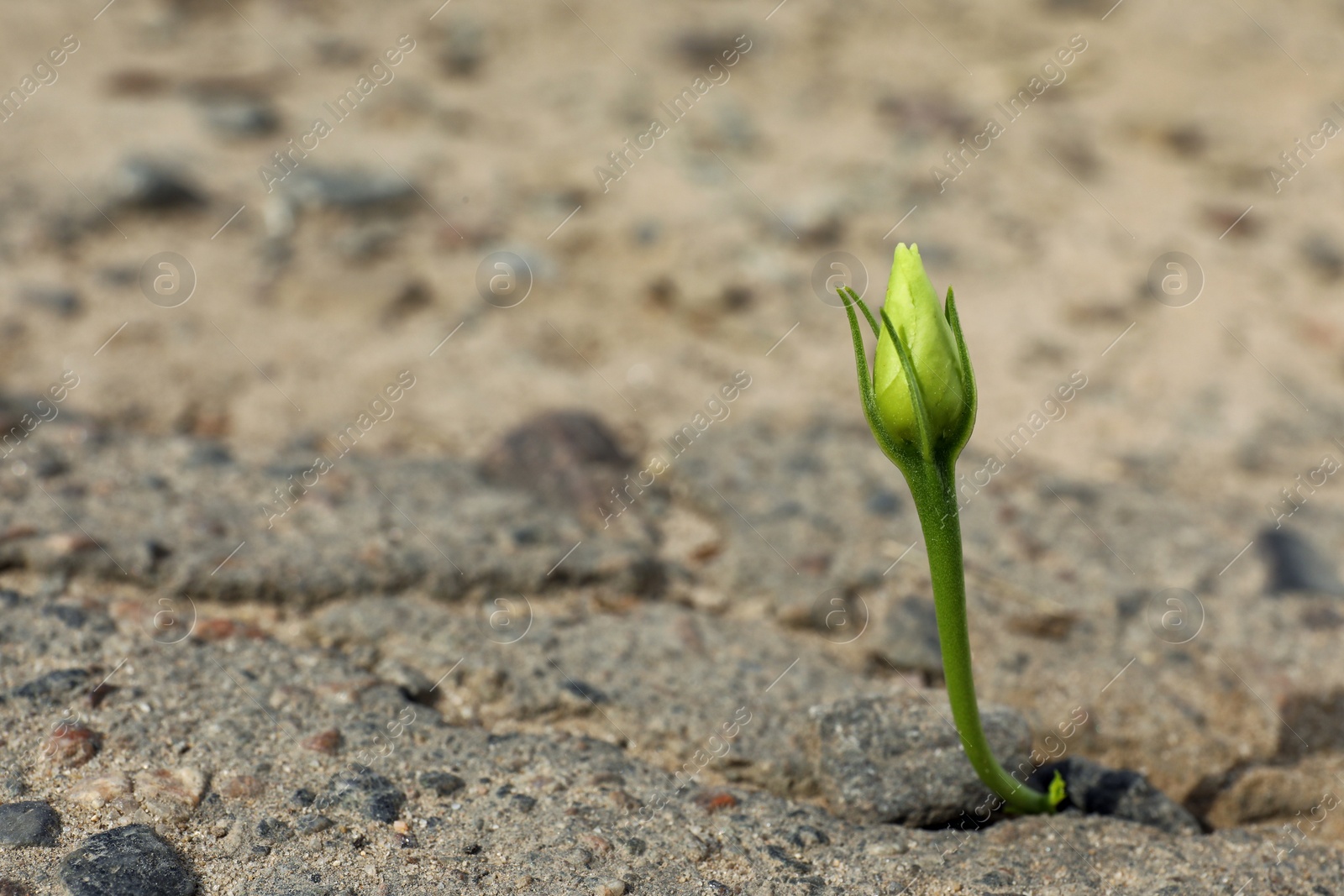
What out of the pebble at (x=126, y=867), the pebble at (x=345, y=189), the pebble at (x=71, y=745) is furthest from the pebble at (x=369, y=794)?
the pebble at (x=345, y=189)

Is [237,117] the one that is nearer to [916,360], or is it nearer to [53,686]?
[53,686]

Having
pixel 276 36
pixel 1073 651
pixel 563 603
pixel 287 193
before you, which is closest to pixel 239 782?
pixel 563 603

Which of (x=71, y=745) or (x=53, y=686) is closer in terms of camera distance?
(x=71, y=745)

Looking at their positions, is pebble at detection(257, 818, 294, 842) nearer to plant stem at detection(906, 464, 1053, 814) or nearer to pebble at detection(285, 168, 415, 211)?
plant stem at detection(906, 464, 1053, 814)

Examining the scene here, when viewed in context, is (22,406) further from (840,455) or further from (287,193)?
(840,455)

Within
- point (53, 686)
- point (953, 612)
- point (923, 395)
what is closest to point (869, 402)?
point (923, 395)

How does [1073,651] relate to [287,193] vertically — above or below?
below

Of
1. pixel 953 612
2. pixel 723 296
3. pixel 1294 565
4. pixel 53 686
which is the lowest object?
pixel 1294 565
